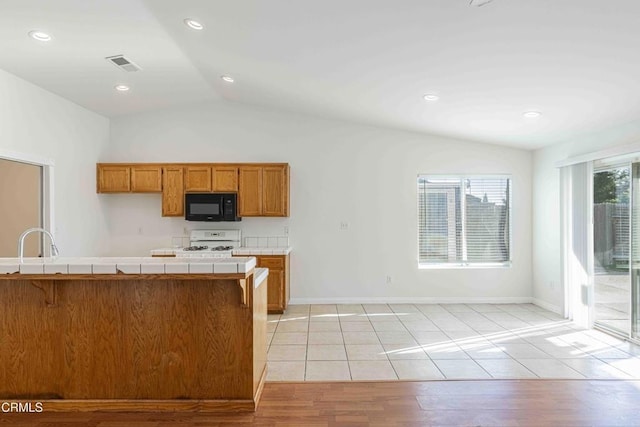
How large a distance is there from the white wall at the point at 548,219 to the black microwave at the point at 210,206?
4382mm

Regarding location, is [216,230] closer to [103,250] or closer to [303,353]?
[103,250]

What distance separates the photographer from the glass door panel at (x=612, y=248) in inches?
168

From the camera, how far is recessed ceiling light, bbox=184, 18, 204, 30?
128 inches

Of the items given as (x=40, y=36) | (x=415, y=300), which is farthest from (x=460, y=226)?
(x=40, y=36)

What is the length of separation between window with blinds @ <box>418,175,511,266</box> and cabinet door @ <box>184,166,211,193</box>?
10.3ft

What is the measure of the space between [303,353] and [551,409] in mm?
2077

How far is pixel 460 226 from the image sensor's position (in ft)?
19.9

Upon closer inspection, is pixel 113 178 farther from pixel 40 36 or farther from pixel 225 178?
pixel 40 36

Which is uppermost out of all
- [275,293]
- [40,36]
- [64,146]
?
[40,36]

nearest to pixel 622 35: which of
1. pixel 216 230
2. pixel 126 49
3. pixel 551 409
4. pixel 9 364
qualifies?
pixel 551 409

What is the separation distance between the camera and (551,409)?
2.70 meters

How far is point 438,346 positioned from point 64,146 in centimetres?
499

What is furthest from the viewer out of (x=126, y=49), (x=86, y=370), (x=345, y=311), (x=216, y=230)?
(x=216, y=230)

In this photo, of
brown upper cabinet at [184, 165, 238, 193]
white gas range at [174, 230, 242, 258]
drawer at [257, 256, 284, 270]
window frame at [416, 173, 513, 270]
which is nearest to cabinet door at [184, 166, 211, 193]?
brown upper cabinet at [184, 165, 238, 193]
